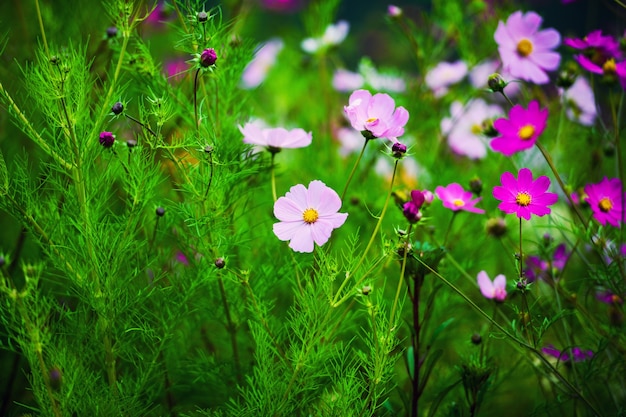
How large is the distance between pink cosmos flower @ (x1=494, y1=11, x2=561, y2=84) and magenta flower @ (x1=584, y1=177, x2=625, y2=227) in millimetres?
184

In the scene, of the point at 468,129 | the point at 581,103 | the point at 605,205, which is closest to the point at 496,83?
the point at 605,205

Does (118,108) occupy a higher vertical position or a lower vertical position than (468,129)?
higher

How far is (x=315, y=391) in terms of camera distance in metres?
0.59

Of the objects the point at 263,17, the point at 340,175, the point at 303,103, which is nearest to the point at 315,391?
the point at 340,175

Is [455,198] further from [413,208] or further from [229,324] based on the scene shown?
[229,324]

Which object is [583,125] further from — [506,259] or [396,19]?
[396,19]

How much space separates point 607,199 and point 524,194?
0.15 m

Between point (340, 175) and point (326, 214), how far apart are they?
1.43ft

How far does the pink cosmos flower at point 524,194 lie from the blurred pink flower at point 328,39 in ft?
2.08

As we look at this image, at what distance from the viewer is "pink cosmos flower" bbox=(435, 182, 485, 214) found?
660 millimetres

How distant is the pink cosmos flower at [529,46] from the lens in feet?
2.49

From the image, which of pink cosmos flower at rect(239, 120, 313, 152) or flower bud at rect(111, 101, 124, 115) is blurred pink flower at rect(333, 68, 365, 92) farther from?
flower bud at rect(111, 101, 124, 115)

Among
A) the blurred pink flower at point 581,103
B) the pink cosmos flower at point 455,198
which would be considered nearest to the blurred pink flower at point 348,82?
the blurred pink flower at point 581,103

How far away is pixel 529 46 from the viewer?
787 millimetres
